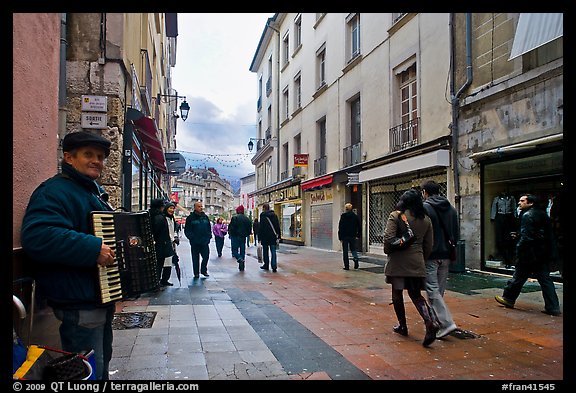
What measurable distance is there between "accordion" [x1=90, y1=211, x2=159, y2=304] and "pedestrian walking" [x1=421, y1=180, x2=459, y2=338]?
10.7ft

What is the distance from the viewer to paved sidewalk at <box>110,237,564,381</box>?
3.74m

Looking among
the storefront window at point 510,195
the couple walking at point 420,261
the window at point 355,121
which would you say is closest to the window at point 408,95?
the window at point 355,121

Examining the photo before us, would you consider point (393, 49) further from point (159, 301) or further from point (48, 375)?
point (48, 375)

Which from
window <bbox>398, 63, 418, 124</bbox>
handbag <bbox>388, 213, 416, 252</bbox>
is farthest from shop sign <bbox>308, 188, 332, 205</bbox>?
handbag <bbox>388, 213, 416, 252</bbox>

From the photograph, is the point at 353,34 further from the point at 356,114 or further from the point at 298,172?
the point at 298,172

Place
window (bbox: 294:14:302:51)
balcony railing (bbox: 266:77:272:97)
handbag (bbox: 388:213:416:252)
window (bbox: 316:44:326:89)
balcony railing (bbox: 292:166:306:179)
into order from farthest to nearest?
balcony railing (bbox: 266:77:272:97) → window (bbox: 294:14:302:51) → balcony railing (bbox: 292:166:306:179) → window (bbox: 316:44:326:89) → handbag (bbox: 388:213:416:252)

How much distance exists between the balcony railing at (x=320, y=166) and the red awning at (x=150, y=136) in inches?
320

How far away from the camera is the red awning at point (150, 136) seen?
851 centimetres

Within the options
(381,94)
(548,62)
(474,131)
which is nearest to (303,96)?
(381,94)

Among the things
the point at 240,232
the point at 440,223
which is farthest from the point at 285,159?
the point at 440,223

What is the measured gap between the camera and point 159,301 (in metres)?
6.73

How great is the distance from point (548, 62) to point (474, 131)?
2.30m

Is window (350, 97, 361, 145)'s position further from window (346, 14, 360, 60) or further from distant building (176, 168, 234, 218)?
distant building (176, 168, 234, 218)

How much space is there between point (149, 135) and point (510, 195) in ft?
27.6
